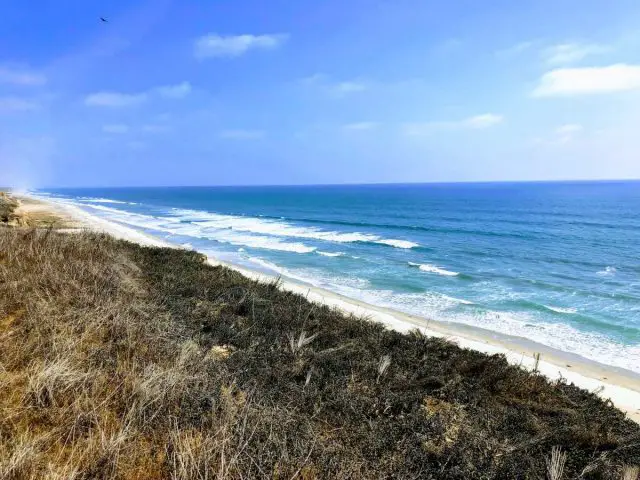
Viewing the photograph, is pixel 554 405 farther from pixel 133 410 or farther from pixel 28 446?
pixel 28 446

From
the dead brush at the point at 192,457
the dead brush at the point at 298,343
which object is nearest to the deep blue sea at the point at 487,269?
the dead brush at the point at 298,343

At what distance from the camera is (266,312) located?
954 cm

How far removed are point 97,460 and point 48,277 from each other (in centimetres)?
529

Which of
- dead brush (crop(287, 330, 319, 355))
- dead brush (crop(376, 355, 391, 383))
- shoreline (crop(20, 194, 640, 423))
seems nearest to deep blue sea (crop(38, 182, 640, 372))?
shoreline (crop(20, 194, 640, 423))

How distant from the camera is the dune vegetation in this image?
12.4ft

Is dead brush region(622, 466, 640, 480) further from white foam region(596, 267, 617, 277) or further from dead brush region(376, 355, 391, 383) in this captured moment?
white foam region(596, 267, 617, 277)

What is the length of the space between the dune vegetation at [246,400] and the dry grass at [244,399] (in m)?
0.02

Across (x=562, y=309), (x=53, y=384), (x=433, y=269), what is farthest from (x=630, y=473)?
(x=433, y=269)

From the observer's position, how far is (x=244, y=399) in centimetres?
504

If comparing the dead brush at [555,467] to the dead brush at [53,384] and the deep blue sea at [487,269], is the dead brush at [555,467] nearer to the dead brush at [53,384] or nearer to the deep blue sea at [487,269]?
the dead brush at [53,384]

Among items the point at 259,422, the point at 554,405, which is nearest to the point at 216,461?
the point at 259,422

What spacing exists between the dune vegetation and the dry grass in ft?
0.08

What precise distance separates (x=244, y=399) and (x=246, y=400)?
0.55 feet

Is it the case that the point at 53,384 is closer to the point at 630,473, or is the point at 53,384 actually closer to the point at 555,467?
the point at 555,467
